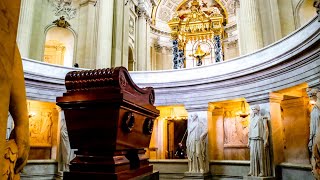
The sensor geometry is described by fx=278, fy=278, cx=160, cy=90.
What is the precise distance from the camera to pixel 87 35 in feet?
50.7

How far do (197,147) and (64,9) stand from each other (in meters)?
10.8

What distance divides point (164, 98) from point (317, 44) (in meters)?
Result: 5.85

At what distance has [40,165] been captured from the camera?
32.1 ft

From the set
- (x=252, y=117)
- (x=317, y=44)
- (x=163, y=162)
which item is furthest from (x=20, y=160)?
(x=163, y=162)

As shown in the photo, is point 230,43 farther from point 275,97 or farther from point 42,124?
point 42,124

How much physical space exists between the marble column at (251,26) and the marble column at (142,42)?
24.7 ft

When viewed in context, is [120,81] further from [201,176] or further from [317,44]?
[201,176]

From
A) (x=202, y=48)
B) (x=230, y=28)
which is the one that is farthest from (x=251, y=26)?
(x=230, y=28)

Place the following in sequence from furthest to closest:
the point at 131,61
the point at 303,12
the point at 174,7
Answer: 1. the point at 174,7
2. the point at 131,61
3. the point at 303,12

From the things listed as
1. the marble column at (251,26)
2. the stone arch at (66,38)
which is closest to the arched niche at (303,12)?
the marble column at (251,26)

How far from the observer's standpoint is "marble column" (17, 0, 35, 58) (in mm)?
12266

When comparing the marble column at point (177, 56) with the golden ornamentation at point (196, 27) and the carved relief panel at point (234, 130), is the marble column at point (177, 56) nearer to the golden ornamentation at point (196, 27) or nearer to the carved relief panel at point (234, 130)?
the golden ornamentation at point (196, 27)

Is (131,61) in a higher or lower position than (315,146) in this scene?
higher

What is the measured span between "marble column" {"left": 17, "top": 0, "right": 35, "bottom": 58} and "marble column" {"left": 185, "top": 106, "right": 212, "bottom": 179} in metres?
7.99
